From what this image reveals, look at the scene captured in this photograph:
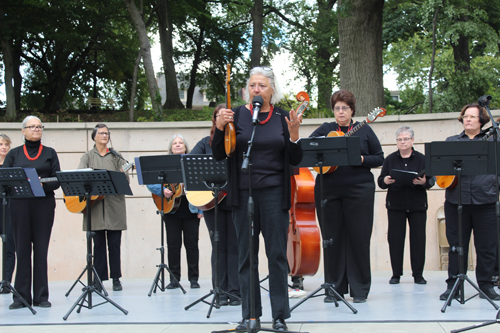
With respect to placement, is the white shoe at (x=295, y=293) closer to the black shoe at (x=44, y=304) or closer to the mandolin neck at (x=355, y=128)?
the mandolin neck at (x=355, y=128)

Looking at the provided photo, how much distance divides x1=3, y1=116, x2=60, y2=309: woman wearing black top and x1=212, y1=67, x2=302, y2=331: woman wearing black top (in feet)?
9.03

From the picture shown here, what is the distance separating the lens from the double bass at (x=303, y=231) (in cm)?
567

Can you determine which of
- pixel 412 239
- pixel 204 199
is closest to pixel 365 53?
pixel 412 239

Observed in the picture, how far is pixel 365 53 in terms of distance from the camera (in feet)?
33.5

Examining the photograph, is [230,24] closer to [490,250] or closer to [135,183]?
[135,183]

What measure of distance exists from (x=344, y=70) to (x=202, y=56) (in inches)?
787

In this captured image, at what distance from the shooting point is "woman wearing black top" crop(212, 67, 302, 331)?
4156 mm

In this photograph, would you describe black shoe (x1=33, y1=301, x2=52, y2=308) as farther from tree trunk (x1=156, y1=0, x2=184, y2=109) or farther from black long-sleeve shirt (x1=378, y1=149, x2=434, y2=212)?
tree trunk (x1=156, y1=0, x2=184, y2=109)

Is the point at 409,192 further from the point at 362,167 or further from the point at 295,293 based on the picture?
the point at 295,293

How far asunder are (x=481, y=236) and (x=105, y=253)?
4.88 m

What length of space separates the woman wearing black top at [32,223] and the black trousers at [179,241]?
1.75m

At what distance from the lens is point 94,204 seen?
7.11 m

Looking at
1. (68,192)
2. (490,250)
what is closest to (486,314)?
(490,250)

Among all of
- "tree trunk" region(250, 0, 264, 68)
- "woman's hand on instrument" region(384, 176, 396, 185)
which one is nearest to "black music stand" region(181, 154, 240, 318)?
"woman's hand on instrument" region(384, 176, 396, 185)
